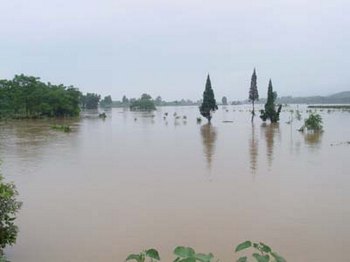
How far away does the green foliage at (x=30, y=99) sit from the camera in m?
47.6

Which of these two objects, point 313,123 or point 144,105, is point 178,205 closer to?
point 313,123

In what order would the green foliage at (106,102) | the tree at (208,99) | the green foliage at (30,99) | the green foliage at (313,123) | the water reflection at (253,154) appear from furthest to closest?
the green foliage at (106,102) → the green foliage at (30,99) → the tree at (208,99) → the green foliage at (313,123) → the water reflection at (253,154)

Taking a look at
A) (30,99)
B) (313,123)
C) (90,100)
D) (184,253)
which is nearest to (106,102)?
(90,100)

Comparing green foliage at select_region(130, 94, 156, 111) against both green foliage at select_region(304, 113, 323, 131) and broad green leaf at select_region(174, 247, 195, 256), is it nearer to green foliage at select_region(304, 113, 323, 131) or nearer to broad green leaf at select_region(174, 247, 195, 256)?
green foliage at select_region(304, 113, 323, 131)

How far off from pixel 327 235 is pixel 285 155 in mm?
10042

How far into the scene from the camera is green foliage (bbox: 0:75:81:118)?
156ft

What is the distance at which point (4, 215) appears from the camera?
4945mm

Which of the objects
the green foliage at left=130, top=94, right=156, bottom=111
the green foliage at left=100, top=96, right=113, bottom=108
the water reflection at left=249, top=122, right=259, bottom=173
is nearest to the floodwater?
the water reflection at left=249, top=122, right=259, bottom=173

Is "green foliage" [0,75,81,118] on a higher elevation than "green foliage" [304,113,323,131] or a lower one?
higher

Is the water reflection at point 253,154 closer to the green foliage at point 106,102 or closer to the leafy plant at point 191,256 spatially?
the leafy plant at point 191,256

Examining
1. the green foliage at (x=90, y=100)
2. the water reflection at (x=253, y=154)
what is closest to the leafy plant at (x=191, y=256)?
the water reflection at (x=253, y=154)

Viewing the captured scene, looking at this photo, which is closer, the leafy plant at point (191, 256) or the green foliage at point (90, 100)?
the leafy plant at point (191, 256)

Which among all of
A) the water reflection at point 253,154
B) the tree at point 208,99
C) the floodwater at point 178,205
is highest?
the tree at point 208,99

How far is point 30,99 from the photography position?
157 ft
